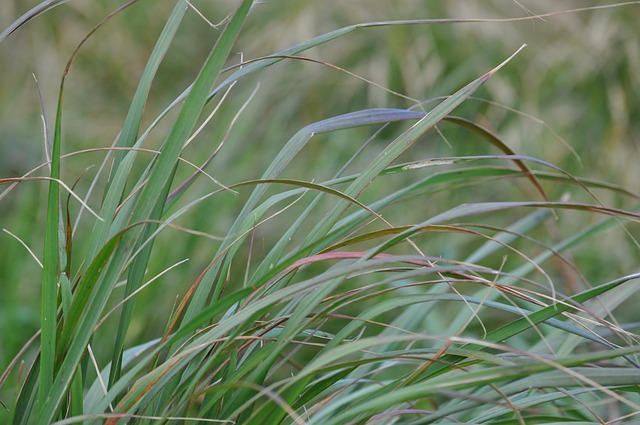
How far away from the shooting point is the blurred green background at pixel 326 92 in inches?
86.9

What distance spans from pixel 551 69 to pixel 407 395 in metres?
2.45

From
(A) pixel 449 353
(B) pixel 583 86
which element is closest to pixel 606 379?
(A) pixel 449 353

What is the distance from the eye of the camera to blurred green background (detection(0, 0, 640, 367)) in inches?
86.9

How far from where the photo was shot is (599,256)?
2176 mm

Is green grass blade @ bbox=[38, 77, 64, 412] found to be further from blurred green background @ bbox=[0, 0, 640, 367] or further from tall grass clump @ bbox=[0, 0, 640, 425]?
blurred green background @ bbox=[0, 0, 640, 367]

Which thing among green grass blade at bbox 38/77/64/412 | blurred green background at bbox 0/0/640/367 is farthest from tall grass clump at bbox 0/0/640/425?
blurred green background at bbox 0/0/640/367

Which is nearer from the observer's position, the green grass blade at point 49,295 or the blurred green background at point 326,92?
the green grass blade at point 49,295

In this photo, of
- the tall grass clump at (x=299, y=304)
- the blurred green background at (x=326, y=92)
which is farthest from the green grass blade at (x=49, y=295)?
the blurred green background at (x=326, y=92)

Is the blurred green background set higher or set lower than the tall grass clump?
lower

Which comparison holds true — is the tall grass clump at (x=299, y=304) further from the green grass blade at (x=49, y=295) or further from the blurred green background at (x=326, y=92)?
the blurred green background at (x=326, y=92)

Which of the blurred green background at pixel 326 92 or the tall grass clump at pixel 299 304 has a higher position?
the tall grass clump at pixel 299 304

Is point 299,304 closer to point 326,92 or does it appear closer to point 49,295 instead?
point 49,295

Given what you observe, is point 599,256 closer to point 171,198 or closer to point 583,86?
point 583,86

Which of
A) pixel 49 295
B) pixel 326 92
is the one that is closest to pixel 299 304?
pixel 49 295
